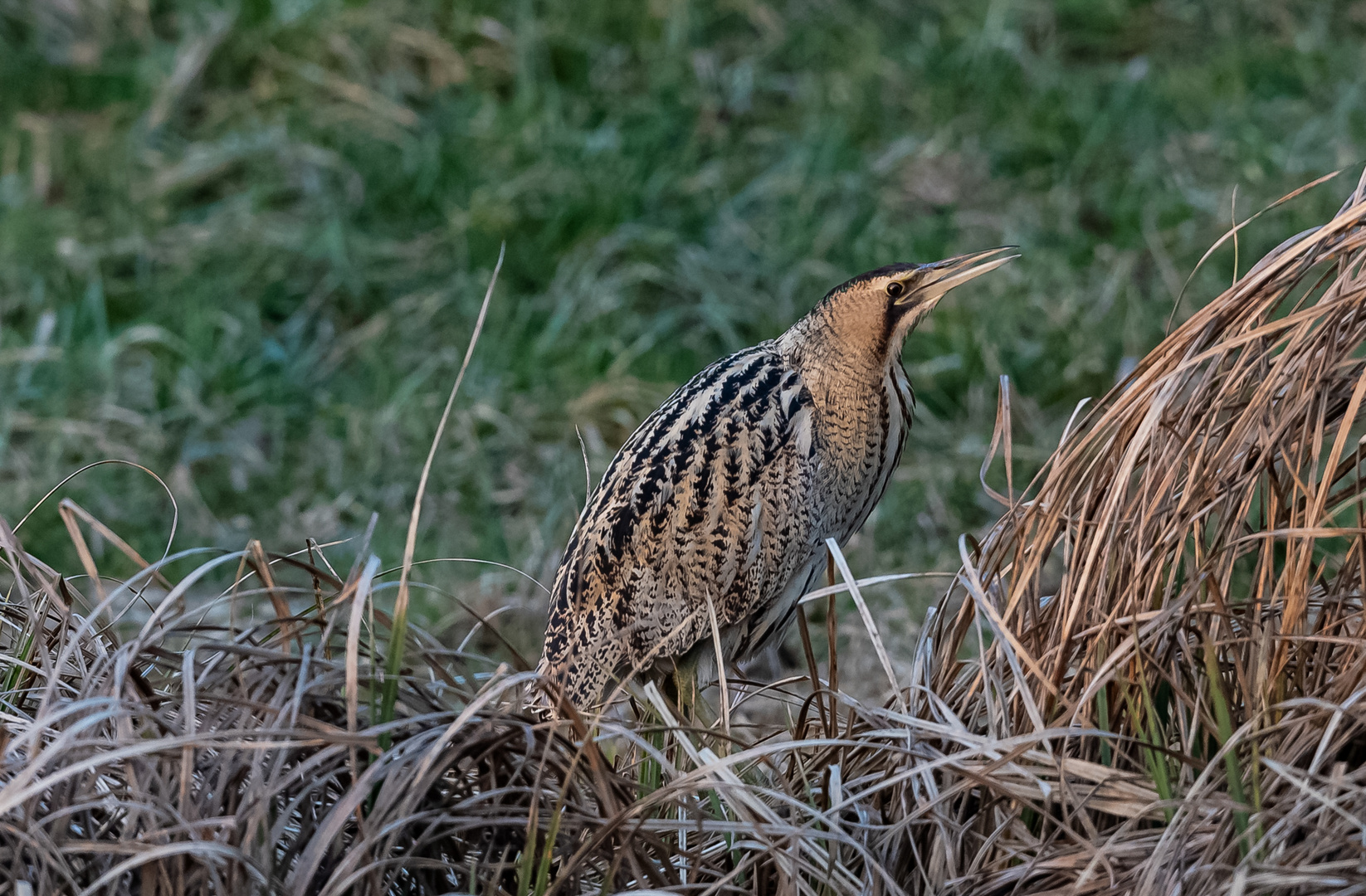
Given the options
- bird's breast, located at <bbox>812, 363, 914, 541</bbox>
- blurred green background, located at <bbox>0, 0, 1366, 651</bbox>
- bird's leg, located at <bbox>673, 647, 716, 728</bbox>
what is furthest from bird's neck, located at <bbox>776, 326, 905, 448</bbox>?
blurred green background, located at <bbox>0, 0, 1366, 651</bbox>

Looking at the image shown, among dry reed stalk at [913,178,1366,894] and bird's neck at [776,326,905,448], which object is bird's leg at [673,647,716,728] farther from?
dry reed stalk at [913,178,1366,894]

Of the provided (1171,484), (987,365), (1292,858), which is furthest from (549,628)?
(987,365)

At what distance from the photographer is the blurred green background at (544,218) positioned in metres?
4.68

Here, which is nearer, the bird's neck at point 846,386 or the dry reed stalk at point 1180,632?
the dry reed stalk at point 1180,632

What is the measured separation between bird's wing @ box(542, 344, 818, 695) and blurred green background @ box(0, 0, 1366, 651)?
1.10 meters

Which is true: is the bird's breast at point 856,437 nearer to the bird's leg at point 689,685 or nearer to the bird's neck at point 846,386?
the bird's neck at point 846,386

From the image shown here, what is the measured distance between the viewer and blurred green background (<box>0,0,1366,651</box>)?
4680 mm

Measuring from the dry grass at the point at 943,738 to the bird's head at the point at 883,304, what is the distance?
830 millimetres

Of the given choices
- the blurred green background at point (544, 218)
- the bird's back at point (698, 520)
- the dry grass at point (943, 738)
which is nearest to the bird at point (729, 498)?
the bird's back at point (698, 520)

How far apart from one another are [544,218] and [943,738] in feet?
12.4

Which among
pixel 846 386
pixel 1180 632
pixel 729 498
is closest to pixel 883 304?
pixel 846 386

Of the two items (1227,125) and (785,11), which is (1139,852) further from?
(785,11)

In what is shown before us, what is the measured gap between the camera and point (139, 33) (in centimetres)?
650

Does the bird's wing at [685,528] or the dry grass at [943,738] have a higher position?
the dry grass at [943,738]
